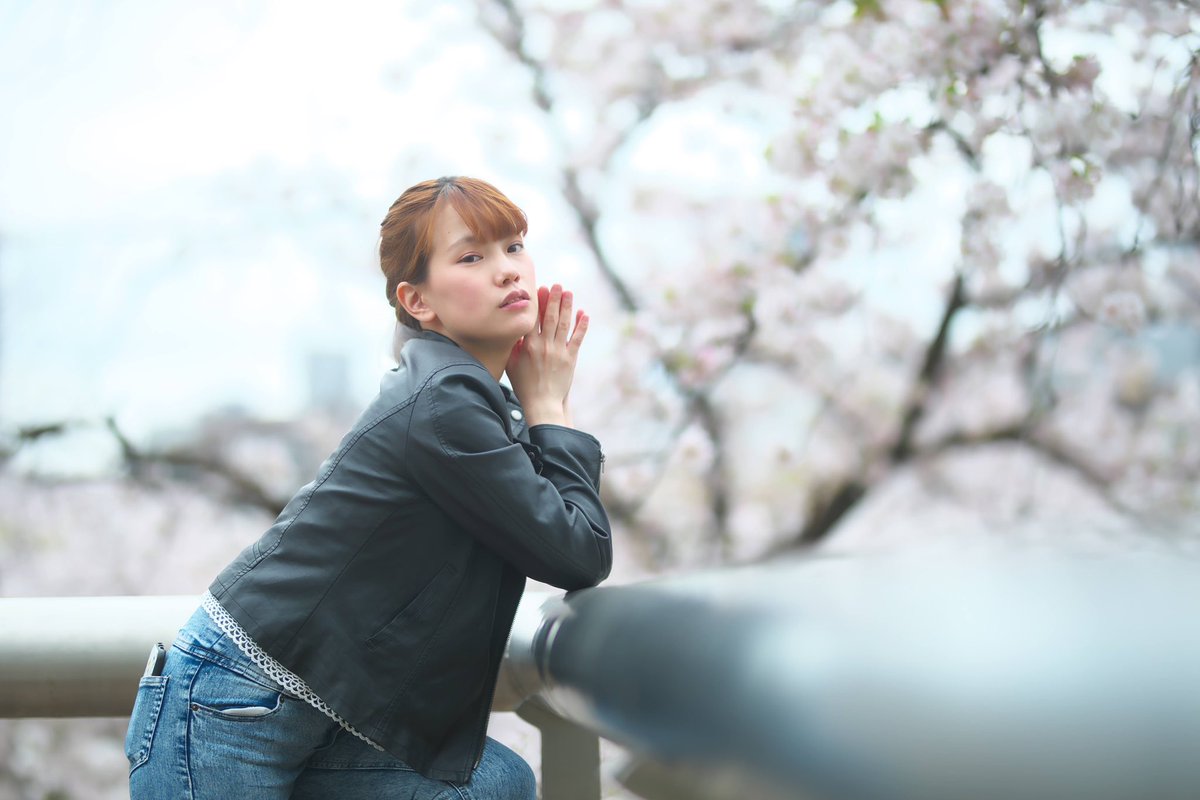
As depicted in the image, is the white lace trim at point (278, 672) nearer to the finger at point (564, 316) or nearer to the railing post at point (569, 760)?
the railing post at point (569, 760)

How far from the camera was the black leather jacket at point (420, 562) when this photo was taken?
2.41 feet

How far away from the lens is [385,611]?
75 cm

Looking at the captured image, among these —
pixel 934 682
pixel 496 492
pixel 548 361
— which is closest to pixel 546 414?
pixel 548 361

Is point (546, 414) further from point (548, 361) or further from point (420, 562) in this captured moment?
point (420, 562)

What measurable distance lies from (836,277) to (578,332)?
2830 millimetres

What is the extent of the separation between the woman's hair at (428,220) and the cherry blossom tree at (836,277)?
263cm

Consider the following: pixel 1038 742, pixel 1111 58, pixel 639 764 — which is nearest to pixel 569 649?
pixel 639 764

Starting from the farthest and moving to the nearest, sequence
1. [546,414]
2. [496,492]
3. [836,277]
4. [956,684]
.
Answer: [836,277] → [546,414] → [496,492] → [956,684]

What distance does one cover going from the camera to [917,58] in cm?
344

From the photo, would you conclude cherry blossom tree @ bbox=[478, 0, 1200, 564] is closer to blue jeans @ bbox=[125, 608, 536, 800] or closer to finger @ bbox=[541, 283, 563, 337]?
finger @ bbox=[541, 283, 563, 337]

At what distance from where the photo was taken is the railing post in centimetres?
88

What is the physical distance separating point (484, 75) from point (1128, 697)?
3706 mm

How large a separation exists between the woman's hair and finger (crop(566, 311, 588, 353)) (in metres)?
0.10

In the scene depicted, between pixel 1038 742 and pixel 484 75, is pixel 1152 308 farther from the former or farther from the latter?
pixel 1038 742
